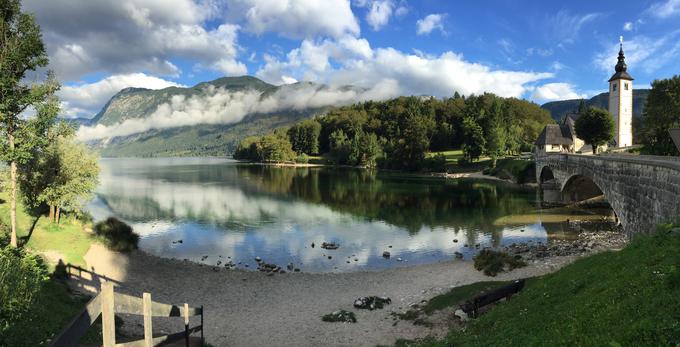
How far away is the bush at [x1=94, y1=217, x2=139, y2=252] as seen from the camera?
42.3m

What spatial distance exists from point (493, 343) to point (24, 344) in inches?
654

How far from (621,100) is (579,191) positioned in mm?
33856

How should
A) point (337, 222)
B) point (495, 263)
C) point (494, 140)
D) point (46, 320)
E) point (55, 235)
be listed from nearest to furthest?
point (46, 320)
point (495, 263)
point (55, 235)
point (337, 222)
point (494, 140)

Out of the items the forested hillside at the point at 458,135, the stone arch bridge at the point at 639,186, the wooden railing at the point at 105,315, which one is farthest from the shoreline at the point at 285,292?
the forested hillside at the point at 458,135

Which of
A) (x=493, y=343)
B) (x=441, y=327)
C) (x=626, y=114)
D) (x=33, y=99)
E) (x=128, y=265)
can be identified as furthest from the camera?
(x=626, y=114)

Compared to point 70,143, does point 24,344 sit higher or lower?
lower

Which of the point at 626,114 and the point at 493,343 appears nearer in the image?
the point at 493,343

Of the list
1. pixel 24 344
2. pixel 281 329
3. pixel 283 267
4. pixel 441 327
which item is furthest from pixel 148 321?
pixel 283 267

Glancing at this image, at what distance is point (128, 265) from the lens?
38.7 m

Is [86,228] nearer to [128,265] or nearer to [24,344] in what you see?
[128,265]

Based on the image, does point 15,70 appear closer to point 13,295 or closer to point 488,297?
point 13,295

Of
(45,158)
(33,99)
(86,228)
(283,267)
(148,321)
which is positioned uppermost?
(33,99)

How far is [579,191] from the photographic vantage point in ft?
225

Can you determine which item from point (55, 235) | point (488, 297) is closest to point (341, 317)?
point (488, 297)
